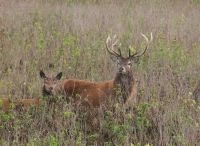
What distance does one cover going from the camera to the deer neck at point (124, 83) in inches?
327

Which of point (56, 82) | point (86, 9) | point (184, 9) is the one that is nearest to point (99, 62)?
point (56, 82)

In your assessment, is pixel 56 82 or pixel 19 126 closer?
pixel 19 126

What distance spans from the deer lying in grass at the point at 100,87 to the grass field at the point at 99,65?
27 cm

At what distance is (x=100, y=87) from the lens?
8.65 metres

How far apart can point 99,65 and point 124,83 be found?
6.24 ft

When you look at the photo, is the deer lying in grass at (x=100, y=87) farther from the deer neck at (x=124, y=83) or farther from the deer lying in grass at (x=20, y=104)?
the deer lying in grass at (x=20, y=104)

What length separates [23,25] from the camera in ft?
43.7

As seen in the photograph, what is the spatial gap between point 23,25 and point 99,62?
374 cm

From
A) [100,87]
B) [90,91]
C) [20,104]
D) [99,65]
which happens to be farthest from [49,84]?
[99,65]

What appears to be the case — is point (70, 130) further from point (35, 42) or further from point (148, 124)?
point (35, 42)

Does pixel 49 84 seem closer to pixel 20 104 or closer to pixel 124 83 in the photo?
pixel 20 104

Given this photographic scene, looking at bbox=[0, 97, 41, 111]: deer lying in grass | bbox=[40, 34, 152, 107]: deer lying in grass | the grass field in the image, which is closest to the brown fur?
bbox=[40, 34, 152, 107]: deer lying in grass

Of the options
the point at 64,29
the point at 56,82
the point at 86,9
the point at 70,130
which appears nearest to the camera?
the point at 70,130

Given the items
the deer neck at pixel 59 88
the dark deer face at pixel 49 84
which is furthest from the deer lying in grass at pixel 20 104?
the deer neck at pixel 59 88
